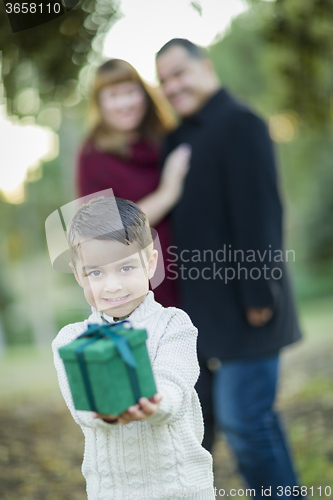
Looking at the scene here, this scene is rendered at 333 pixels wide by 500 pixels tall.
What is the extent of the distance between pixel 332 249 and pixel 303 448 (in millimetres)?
6954

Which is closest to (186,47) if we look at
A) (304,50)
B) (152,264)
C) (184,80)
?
(184,80)

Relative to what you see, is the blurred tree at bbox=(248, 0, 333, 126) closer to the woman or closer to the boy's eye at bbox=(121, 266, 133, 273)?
the woman

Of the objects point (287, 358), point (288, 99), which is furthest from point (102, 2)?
point (287, 358)

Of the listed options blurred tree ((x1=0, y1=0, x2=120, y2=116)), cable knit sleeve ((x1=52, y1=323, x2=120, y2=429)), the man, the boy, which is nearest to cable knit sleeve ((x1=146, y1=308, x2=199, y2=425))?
→ the boy

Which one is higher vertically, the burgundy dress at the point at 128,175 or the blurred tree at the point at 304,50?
the blurred tree at the point at 304,50

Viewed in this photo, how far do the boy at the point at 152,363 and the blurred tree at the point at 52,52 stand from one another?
89 cm

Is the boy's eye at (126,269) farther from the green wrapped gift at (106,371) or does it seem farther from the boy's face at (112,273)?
the green wrapped gift at (106,371)

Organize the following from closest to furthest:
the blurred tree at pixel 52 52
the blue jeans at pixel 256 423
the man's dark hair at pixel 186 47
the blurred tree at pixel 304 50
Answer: the man's dark hair at pixel 186 47 → the blue jeans at pixel 256 423 → the blurred tree at pixel 52 52 → the blurred tree at pixel 304 50

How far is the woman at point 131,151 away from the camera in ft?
4.17

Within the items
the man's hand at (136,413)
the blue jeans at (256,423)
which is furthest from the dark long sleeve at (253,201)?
the man's hand at (136,413)

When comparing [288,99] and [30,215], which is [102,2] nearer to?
[288,99]

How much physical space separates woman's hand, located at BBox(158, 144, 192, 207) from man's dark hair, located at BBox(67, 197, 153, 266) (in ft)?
1.46

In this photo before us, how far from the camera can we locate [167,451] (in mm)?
863

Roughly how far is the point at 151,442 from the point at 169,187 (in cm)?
67
